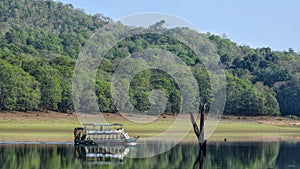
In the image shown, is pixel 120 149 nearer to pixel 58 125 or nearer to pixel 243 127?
pixel 58 125

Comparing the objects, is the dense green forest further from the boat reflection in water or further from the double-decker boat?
the boat reflection in water

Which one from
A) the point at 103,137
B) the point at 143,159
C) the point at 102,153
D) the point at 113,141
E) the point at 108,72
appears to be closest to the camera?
the point at 143,159

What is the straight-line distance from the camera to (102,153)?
57531 millimetres

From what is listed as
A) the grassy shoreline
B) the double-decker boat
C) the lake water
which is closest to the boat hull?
the double-decker boat

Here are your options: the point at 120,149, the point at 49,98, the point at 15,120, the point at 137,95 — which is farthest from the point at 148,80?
the point at 120,149

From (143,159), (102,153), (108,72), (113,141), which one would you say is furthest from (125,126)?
(143,159)

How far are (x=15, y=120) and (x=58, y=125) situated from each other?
6.23 metres

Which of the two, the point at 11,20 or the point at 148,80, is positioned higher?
the point at 11,20

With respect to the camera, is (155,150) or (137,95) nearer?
(155,150)

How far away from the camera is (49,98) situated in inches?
3674

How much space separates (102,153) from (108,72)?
58967 mm

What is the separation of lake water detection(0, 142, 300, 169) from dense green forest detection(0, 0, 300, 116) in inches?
1227

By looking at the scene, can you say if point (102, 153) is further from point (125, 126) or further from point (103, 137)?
point (125, 126)

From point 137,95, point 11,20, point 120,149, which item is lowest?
point 120,149
